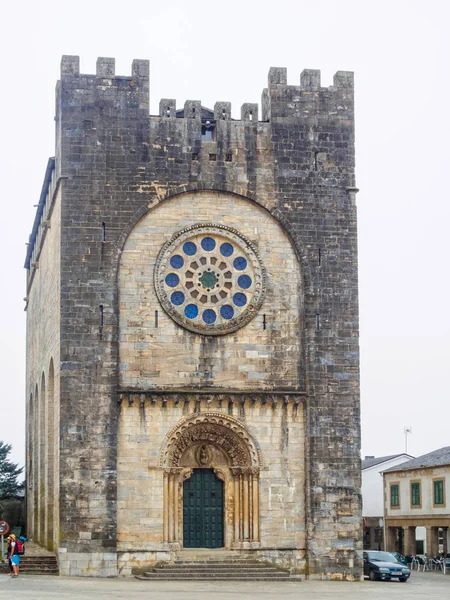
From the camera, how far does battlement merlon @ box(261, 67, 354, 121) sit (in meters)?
34.2

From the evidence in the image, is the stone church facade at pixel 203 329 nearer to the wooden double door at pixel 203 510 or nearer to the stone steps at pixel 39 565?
the wooden double door at pixel 203 510

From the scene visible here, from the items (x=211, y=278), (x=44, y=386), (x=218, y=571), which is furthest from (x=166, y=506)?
(x=44, y=386)

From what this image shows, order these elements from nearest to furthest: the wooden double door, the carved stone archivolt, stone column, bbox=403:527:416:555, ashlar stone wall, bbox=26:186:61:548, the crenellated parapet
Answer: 1. the carved stone archivolt
2. the wooden double door
3. the crenellated parapet
4. ashlar stone wall, bbox=26:186:61:548
5. stone column, bbox=403:527:416:555

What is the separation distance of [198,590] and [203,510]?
5220 millimetres

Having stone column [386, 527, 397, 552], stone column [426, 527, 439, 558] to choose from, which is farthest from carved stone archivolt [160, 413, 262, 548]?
stone column [386, 527, 397, 552]

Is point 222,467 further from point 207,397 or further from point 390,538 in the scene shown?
point 390,538

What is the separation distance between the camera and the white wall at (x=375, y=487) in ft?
221

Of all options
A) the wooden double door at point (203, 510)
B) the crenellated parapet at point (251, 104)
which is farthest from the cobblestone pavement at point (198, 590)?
the crenellated parapet at point (251, 104)

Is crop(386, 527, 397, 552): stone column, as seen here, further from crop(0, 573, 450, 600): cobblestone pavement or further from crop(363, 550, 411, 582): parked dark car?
crop(0, 573, 450, 600): cobblestone pavement

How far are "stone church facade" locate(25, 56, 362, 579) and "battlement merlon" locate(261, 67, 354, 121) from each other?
0.05m

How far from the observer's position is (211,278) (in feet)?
110

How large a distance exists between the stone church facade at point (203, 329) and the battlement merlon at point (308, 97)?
0.15 feet

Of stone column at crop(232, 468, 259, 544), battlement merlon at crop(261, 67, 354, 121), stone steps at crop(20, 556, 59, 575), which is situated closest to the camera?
stone steps at crop(20, 556, 59, 575)

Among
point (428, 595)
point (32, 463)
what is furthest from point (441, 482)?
point (428, 595)
